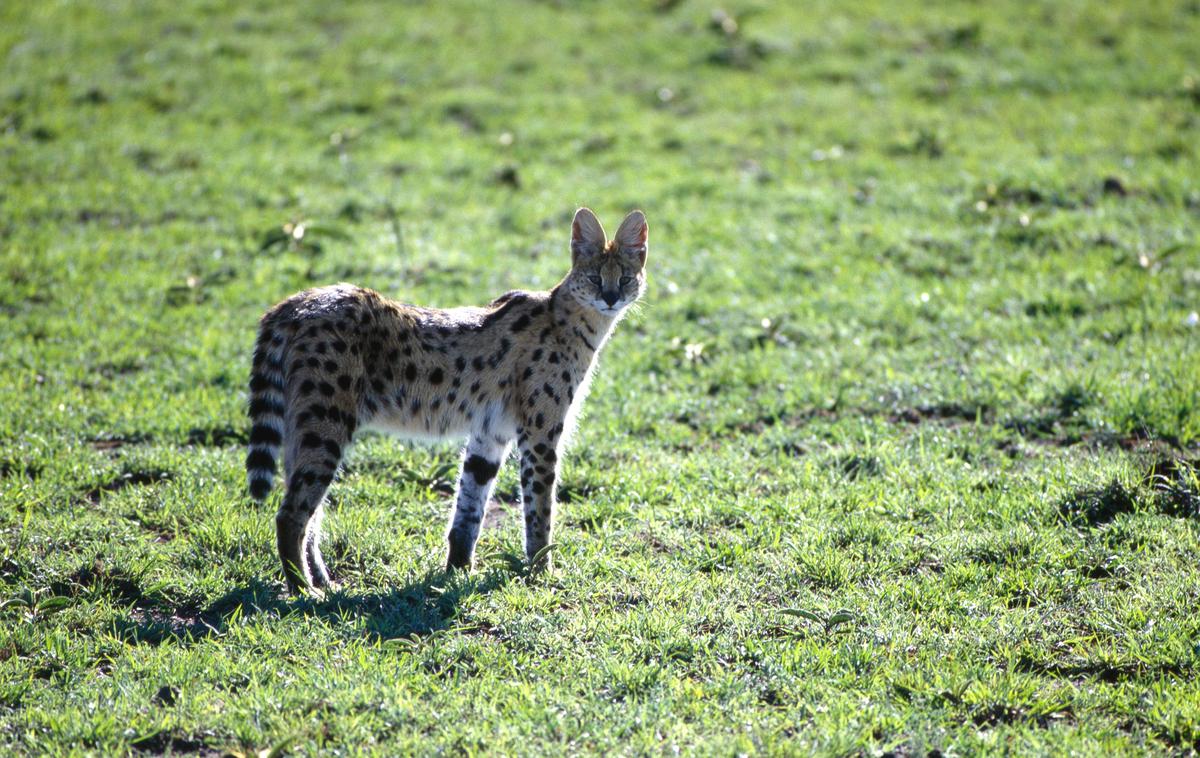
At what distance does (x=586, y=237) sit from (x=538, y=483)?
1.66 metres

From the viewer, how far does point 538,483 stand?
7273 mm

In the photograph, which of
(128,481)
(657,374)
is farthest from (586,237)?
(128,481)

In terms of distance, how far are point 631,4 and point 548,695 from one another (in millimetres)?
16100

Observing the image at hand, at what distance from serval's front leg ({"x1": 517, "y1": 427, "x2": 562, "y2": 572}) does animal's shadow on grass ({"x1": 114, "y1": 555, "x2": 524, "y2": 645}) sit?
44 centimetres

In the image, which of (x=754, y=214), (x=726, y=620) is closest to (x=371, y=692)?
(x=726, y=620)

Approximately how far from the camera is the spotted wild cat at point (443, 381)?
6668 millimetres

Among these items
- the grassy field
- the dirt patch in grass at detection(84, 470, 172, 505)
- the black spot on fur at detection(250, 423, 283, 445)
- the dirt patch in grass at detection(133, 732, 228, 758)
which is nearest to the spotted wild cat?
the black spot on fur at detection(250, 423, 283, 445)

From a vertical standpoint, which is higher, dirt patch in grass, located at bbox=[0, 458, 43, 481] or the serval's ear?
the serval's ear

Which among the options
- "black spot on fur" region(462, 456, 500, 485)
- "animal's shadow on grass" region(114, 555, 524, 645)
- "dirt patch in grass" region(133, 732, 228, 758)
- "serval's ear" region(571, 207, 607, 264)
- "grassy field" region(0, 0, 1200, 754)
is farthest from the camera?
"serval's ear" region(571, 207, 607, 264)

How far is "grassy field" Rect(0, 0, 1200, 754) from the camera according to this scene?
5770mm

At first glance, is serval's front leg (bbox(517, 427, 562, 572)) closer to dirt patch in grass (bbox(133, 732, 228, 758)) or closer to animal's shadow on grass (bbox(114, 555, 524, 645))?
animal's shadow on grass (bbox(114, 555, 524, 645))

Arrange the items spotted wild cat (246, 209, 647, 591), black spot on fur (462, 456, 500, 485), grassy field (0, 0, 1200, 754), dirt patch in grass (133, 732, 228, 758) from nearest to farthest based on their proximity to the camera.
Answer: dirt patch in grass (133, 732, 228, 758) < grassy field (0, 0, 1200, 754) < spotted wild cat (246, 209, 647, 591) < black spot on fur (462, 456, 500, 485)

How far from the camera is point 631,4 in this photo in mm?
19859

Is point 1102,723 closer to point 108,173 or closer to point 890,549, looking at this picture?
point 890,549
